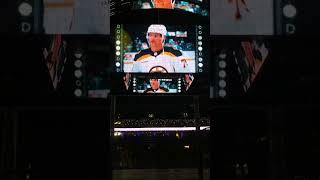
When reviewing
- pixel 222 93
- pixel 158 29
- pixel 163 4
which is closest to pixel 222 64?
pixel 222 93

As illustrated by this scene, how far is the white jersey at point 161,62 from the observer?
6309 mm

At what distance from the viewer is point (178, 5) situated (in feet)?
20.9

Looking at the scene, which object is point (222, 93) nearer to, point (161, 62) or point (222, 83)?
point (222, 83)

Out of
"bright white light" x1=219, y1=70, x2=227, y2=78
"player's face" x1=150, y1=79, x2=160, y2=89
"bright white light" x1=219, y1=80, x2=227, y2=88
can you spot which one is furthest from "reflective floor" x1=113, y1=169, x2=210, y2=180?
"bright white light" x1=219, y1=70, x2=227, y2=78

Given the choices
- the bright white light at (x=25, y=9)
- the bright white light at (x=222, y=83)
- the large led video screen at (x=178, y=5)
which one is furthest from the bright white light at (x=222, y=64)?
the bright white light at (x=25, y=9)

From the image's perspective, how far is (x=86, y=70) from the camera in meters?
6.61

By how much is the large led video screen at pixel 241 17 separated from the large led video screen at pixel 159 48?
23cm

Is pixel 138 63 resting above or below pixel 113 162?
above

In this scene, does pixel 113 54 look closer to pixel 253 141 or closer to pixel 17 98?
pixel 17 98

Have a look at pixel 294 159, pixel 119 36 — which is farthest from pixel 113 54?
pixel 294 159

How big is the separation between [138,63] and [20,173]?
181cm

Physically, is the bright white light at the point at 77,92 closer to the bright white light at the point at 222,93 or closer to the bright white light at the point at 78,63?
the bright white light at the point at 78,63

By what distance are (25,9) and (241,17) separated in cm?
238

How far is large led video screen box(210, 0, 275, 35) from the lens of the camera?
6.43m
